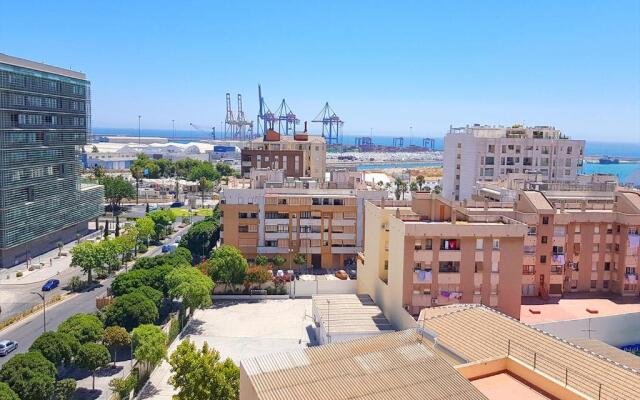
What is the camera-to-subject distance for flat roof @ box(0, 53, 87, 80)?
4175 centimetres

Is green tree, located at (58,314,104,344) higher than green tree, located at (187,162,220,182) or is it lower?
lower

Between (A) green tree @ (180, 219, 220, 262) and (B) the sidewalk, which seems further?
(A) green tree @ (180, 219, 220, 262)

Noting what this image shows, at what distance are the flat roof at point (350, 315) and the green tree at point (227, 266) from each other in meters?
7.31

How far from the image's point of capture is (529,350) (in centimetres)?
1589

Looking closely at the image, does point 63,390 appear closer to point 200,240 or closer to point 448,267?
point 448,267

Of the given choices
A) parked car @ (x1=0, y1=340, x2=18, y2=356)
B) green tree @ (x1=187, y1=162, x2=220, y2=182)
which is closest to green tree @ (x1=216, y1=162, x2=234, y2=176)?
green tree @ (x1=187, y1=162, x2=220, y2=182)

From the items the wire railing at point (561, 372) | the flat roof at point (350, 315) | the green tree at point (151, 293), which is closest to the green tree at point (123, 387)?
the green tree at point (151, 293)

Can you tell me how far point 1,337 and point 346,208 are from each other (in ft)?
80.8

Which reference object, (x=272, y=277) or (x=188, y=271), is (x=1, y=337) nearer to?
(x=188, y=271)

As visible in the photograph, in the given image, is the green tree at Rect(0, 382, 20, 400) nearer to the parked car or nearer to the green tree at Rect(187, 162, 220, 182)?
the parked car

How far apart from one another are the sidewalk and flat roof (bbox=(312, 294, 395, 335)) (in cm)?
2314

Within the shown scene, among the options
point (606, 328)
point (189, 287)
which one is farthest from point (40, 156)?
point (606, 328)

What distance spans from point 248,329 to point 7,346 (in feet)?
40.6

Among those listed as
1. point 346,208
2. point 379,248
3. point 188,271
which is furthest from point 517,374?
point 346,208
